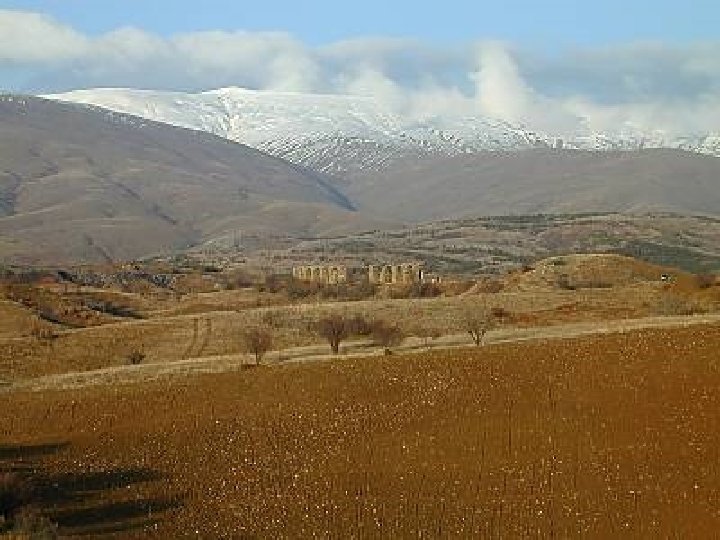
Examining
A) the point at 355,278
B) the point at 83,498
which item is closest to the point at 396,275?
the point at 355,278

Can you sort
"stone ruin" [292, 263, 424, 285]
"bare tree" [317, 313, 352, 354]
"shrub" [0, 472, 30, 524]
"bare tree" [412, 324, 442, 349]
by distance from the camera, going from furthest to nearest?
1. "stone ruin" [292, 263, 424, 285]
2. "bare tree" [412, 324, 442, 349]
3. "bare tree" [317, 313, 352, 354]
4. "shrub" [0, 472, 30, 524]

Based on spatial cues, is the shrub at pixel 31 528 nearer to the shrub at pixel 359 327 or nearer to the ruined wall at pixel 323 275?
the shrub at pixel 359 327

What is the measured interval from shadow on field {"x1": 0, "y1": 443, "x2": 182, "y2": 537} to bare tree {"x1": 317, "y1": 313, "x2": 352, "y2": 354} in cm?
2813

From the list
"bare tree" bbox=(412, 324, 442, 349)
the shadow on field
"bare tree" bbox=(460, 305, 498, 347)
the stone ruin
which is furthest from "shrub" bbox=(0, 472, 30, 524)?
the stone ruin

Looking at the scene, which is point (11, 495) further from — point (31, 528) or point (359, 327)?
point (359, 327)

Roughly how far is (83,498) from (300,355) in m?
31.6

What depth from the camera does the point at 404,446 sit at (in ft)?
90.8

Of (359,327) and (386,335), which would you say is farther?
(359,327)


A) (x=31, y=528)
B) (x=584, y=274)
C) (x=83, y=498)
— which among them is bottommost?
(x=584, y=274)

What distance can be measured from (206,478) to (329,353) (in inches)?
1147

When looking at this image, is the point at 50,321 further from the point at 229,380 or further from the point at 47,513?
the point at 47,513

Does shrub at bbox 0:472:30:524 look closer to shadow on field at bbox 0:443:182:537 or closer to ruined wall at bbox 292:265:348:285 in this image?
shadow on field at bbox 0:443:182:537

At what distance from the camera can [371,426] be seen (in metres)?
30.0

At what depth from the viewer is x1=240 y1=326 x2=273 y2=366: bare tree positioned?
5287 centimetres
